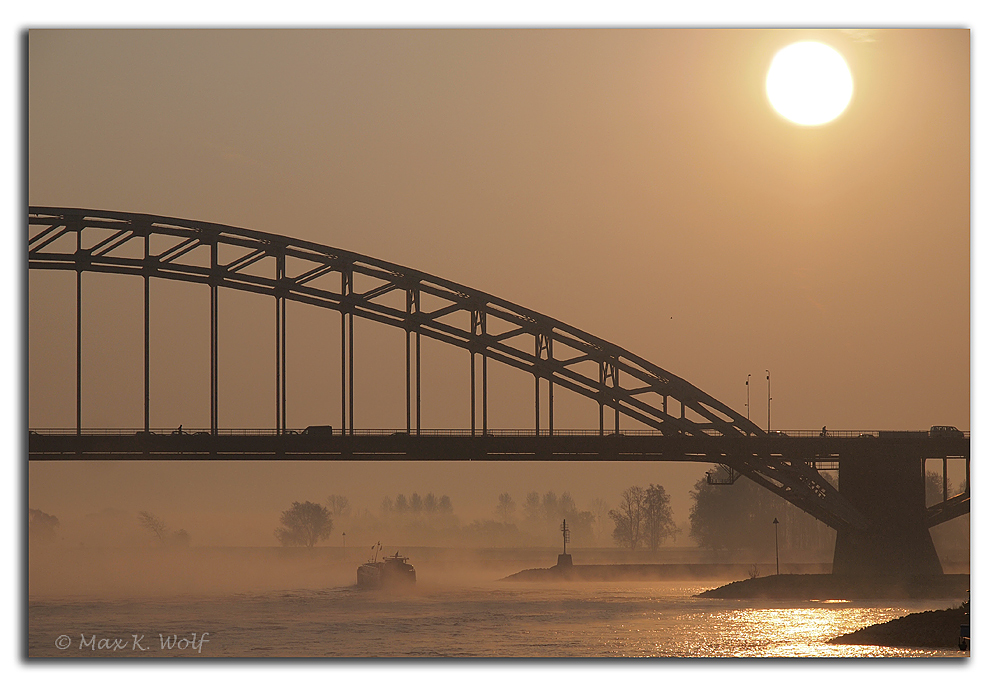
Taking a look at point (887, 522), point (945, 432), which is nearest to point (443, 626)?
point (945, 432)

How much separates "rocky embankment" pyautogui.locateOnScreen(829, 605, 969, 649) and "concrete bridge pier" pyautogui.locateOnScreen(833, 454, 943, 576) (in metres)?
10.8

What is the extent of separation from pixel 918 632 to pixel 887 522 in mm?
12615

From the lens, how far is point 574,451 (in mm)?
35000

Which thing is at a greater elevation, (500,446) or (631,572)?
(500,446)

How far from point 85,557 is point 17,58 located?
9.32 metres

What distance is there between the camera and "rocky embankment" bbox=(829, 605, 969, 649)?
76.2 feet

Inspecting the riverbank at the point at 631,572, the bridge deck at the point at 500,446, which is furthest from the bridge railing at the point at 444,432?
the riverbank at the point at 631,572

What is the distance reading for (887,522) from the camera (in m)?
36.4

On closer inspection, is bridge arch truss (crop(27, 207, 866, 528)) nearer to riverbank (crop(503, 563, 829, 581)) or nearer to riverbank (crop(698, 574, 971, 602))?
riverbank (crop(698, 574, 971, 602))

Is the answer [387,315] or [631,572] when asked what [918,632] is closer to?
[387,315]

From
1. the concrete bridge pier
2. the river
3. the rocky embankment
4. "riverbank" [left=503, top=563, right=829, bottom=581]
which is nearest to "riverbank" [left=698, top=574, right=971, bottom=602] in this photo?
the concrete bridge pier

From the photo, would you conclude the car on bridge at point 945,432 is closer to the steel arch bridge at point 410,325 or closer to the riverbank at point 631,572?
the steel arch bridge at point 410,325

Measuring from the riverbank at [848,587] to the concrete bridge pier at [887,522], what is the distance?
0.94ft
